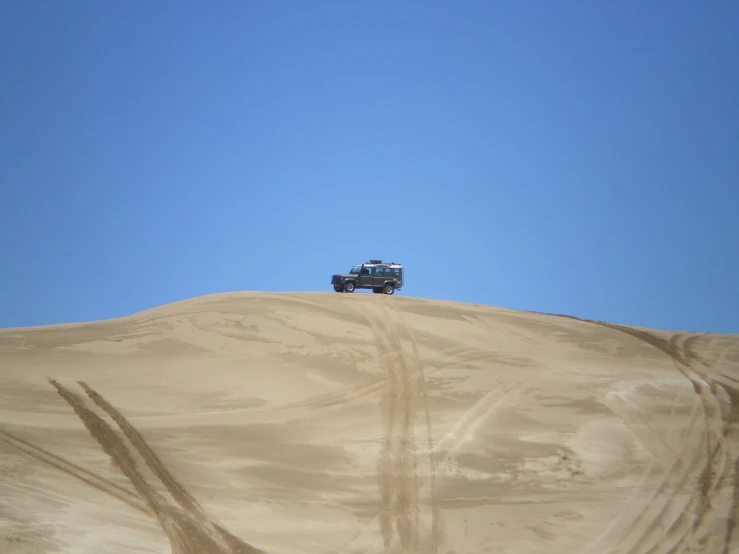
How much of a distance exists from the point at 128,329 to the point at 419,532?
14748 millimetres

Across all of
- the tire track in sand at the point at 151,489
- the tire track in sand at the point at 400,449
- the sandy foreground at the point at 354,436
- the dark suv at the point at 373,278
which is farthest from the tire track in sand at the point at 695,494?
the dark suv at the point at 373,278

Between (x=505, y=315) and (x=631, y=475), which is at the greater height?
(x=505, y=315)

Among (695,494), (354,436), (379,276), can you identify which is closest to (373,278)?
(379,276)

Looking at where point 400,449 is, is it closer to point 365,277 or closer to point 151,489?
point 151,489

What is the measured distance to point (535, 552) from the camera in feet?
46.3

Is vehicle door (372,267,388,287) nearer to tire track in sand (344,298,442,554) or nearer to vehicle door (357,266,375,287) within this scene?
vehicle door (357,266,375,287)

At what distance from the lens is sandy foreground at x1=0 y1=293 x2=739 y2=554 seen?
46.2ft

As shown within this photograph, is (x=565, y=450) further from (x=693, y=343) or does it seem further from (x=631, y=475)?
(x=693, y=343)

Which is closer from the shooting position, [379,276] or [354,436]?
[354,436]

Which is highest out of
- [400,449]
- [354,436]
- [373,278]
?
[373,278]

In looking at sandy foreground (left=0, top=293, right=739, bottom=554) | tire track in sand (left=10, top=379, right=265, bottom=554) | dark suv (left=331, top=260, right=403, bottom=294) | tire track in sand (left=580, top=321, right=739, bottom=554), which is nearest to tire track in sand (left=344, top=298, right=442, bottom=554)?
sandy foreground (left=0, top=293, right=739, bottom=554)

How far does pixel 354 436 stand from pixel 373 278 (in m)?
17.4

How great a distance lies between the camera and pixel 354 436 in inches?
745

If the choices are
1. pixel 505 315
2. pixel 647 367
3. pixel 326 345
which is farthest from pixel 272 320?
pixel 647 367
